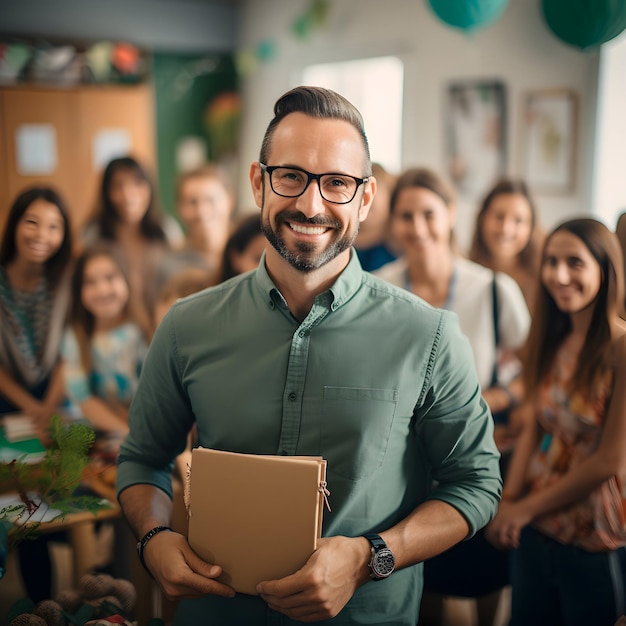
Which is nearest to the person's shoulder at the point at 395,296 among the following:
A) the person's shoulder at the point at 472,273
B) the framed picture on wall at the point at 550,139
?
the person's shoulder at the point at 472,273

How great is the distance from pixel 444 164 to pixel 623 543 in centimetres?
353

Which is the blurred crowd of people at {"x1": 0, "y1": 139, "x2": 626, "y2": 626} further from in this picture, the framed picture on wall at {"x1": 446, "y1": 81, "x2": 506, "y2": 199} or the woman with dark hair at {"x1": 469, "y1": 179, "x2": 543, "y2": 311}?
the framed picture on wall at {"x1": 446, "y1": 81, "x2": 506, "y2": 199}

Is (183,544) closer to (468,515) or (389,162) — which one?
(468,515)

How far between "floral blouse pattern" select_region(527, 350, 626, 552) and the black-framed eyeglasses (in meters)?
0.81

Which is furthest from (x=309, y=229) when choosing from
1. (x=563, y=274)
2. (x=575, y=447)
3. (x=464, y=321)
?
(x=464, y=321)

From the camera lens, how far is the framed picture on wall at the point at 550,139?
13.3 ft

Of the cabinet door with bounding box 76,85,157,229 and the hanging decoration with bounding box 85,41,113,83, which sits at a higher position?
the hanging decoration with bounding box 85,41,113,83

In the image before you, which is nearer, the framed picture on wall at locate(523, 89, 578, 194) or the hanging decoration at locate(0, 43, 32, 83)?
the framed picture on wall at locate(523, 89, 578, 194)

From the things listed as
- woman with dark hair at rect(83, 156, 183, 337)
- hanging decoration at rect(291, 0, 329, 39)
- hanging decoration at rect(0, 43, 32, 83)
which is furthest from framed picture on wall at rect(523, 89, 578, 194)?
hanging decoration at rect(0, 43, 32, 83)

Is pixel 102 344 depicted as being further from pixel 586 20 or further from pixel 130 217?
pixel 586 20

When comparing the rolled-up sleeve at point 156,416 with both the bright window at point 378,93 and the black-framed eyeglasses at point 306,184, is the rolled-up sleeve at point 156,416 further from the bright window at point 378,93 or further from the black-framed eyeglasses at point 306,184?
the bright window at point 378,93

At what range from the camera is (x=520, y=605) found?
6.17 ft

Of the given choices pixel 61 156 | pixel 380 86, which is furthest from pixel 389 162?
pixel 61 156

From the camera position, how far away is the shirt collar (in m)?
1.43
